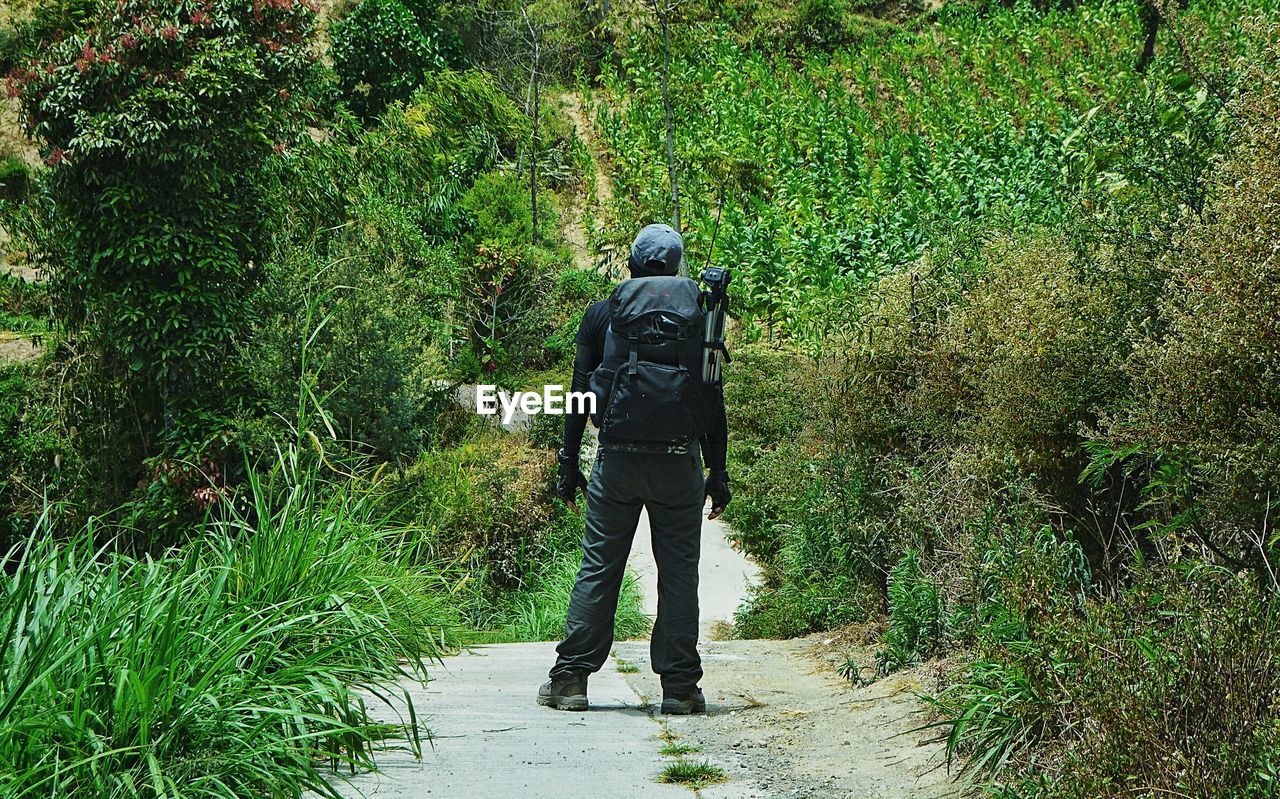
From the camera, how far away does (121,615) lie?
3283mm

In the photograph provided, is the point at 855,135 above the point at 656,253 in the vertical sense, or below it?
above

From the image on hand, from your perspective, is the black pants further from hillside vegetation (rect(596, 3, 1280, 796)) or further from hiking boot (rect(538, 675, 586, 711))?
hillside vegetation (rect(596, 3, 1280, 796))

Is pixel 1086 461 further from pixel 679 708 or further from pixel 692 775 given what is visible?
pixel 692 775

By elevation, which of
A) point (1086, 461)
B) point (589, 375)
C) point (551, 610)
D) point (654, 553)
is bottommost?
point (551, 610)

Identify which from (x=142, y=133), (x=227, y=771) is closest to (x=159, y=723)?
(x=227, y=771)

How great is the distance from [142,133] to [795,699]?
9.00 m

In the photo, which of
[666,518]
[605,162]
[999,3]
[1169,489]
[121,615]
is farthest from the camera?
[999,3]

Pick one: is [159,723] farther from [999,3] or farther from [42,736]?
[999,3]

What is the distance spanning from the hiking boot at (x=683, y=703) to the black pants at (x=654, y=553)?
2.0 inches

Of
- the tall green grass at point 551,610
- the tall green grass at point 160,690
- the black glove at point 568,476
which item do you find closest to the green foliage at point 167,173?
the tall green grass at point 551,610

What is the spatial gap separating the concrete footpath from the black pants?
0.28 m

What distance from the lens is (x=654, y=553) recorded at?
195 inches

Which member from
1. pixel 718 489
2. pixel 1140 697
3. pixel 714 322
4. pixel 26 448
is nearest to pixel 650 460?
pixel 718 489

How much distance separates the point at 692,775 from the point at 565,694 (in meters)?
1.28
